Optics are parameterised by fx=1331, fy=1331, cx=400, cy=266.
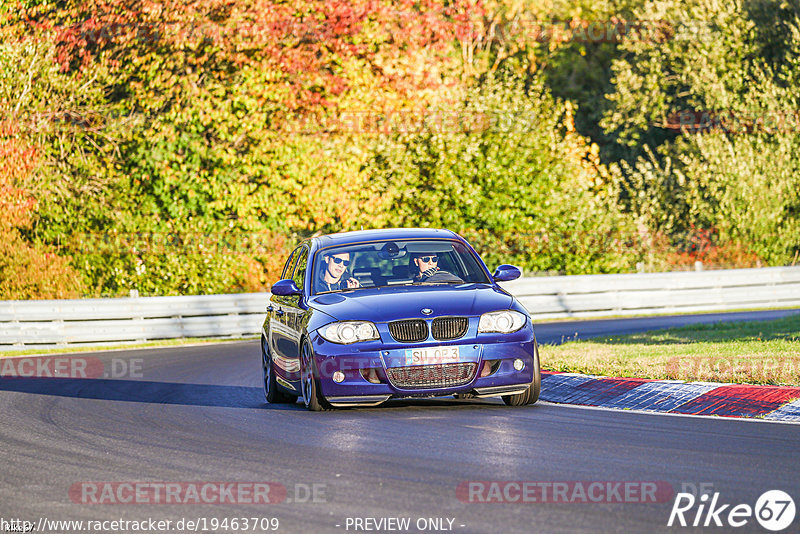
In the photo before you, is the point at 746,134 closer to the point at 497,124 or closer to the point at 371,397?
the point at 497,124

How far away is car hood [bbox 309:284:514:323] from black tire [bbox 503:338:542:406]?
0.53 meters

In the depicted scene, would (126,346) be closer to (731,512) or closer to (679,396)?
(679,396)

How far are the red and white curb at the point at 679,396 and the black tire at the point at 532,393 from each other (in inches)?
25.0

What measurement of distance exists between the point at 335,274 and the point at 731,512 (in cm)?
646

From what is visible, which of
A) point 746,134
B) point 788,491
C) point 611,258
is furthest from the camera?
point 746,134

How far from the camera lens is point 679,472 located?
788 cm

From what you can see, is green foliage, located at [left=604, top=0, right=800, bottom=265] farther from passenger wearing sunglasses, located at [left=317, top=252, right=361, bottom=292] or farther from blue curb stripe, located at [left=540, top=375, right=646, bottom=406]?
passenger wearing sunglasses, located at [left=317, top=252, right=361, bottom=292]

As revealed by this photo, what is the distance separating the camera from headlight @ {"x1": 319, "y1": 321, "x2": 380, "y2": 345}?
11.2 metres

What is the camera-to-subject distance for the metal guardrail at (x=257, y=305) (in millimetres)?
24016

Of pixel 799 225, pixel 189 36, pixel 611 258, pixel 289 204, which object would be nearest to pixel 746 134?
pixel 799 225

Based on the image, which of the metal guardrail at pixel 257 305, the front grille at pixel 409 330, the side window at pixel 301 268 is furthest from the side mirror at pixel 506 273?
the metal guardrail at pixel 257 305

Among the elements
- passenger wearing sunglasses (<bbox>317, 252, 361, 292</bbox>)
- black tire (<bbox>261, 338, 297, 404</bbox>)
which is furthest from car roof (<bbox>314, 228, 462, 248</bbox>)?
black tire (<bbox>261, 338, 297, 404</bbox>)

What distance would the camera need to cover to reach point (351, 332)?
1123 cm

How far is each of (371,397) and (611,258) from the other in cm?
2353
